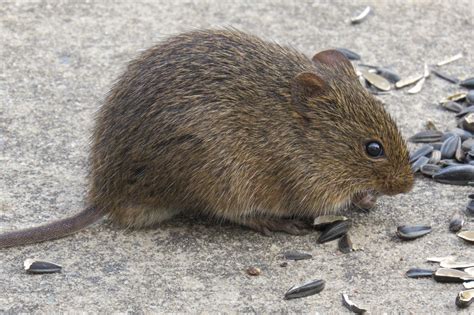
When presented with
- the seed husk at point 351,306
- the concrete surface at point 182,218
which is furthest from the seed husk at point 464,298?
Result: the seed husk at point 351,306

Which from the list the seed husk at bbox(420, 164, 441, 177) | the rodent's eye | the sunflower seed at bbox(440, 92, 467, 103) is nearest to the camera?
the rodent's eye

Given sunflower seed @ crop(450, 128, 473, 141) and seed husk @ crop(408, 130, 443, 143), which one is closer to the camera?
sunflower seed @ crop(450, 128, 473, 141)

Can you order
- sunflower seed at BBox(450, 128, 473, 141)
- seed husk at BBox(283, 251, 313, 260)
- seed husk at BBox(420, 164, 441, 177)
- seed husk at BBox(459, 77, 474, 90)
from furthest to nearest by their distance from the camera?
seed husk at BBox(459, 77, 474, 90) → sunflower seed at BBox(450, 128, 473, 141) → seed husk at BBox(420, 164, 441, 177) → seed husk at BBox(283, 251, 313, 260)

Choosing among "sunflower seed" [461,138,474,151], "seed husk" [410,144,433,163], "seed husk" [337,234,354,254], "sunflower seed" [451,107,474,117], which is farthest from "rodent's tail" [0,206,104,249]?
"sunflower seed" [451,107,474,117]

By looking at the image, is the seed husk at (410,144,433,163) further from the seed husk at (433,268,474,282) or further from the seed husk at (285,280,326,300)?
the seed husk at (285,280,326,300)

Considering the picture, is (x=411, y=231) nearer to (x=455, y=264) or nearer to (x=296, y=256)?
(x=455, y=264)

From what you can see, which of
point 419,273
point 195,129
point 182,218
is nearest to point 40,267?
point 182,218

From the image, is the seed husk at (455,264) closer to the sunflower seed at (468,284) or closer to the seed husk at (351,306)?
the sunflower seed at (468,284)
